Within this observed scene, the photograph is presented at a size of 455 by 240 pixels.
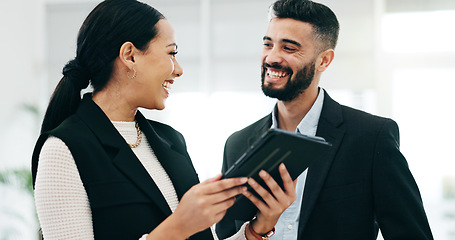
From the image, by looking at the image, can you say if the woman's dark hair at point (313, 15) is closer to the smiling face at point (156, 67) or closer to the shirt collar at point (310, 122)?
the shirt collar at point (310, 122)

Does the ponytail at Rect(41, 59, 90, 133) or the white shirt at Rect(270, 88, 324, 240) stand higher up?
the ponytail at Rect(41, 59, 90, 133)

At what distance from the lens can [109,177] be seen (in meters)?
1.28

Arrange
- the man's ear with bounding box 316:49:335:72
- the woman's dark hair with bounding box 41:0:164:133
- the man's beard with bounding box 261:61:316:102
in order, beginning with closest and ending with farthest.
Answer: the woman's dark hair with bounding box 41:0:164:133
the man's beard with bounding box 261:61:316:102
the man's ear with bounding box 316:49:335:72

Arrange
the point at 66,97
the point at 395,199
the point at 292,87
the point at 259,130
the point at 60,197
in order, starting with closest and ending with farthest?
the point at 60,197 < the point at 66,97 < the point at 395,199 < the point at 292,87 < the point at 259,130

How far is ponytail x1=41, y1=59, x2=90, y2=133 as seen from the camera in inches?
55.4

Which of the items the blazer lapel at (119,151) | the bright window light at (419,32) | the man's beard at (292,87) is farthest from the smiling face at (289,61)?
the bright window light at (419,32)

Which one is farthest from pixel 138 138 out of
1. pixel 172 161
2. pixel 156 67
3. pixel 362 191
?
pixel 362 191

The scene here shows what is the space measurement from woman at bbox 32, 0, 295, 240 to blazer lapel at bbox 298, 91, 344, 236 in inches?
13.5

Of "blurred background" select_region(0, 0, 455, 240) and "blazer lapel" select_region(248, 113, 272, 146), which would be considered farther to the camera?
"blurred background" select_region(0, 0, 455, 240)

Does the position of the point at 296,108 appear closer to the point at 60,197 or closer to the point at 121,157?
the point at 121,157

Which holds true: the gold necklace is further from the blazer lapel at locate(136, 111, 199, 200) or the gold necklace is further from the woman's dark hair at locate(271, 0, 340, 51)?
the woman's dark hair at locate(271, 0, 340, 51)

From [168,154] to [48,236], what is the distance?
46 centimetres

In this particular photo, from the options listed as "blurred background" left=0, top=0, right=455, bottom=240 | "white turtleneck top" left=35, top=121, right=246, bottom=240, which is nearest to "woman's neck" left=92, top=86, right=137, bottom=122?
"white turtleneck top" left=35, top=121, right=246, bottom=240

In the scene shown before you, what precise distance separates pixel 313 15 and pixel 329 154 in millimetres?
616
